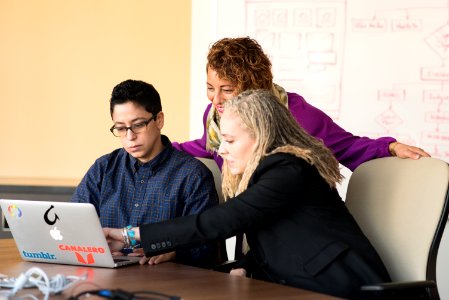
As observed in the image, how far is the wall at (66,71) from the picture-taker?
4.42 m

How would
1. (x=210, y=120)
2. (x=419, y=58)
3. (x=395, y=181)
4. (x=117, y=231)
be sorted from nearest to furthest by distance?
1. (x=117, y=231)
2. (x=395, y=181)
3. (x=210, y=120)
4. (x=419, y=58)

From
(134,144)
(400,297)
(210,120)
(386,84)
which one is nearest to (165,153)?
(134,144)

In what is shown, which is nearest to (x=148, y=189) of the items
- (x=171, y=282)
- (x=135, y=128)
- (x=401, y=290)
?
(x=135, y=128)

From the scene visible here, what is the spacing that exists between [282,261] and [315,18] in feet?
7.02

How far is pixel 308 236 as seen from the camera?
2164mm

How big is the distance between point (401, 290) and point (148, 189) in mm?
988

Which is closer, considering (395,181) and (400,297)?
(400,297)

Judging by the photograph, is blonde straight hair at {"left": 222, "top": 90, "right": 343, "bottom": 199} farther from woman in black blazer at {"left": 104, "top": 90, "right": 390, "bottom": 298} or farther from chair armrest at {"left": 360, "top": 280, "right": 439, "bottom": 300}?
chair armrest at {"left": 360, "top": 280, "right": 439, "bottom": 300}

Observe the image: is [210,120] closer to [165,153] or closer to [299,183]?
[165,153]

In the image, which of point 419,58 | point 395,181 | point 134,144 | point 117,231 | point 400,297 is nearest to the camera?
point 400,297

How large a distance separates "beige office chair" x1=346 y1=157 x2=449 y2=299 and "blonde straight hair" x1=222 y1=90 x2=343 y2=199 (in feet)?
0.80

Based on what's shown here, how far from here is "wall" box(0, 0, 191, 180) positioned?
442cm

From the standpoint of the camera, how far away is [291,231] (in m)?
2.20

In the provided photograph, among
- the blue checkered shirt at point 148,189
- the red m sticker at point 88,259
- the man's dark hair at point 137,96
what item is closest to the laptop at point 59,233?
the red m sticker at point 88,259
